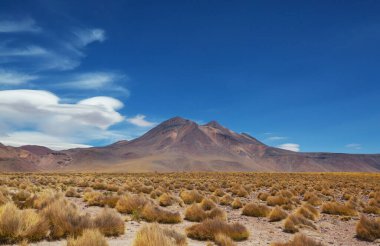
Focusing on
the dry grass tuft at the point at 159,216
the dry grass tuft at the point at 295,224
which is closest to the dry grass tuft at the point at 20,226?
the dry grass tuft at the point at 159,216

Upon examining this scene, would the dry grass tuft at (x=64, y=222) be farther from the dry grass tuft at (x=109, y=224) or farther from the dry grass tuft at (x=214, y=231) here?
the dry grass tuft at (x=214, y=231)

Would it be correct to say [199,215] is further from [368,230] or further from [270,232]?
[368,230]

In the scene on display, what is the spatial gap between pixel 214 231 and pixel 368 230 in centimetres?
554

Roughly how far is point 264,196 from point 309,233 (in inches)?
440

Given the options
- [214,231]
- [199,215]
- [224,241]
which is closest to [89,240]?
[224,241]

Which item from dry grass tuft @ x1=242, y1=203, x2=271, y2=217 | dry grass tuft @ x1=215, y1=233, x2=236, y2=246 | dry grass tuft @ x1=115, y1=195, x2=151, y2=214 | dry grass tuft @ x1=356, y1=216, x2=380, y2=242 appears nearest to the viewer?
dry grass tuft @ x1=215, y1=233, x2=236, y2=246

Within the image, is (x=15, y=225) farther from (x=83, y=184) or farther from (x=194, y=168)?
(x=194, y=168)

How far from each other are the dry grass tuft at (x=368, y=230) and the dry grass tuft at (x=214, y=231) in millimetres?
4203

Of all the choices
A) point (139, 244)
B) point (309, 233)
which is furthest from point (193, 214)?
point (139, 244)

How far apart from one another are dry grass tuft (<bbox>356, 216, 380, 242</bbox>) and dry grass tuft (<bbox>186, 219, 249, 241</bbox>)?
4.20 meters

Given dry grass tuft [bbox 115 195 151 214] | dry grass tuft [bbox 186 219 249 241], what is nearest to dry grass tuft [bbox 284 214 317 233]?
dry grass tuft [bbox 186 219 249 241]

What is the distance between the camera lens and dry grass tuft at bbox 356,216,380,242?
38.1 feet

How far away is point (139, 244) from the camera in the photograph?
716cm

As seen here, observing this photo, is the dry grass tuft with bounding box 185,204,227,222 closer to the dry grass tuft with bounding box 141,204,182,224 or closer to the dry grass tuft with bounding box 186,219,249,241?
the dry grass tuft with bounding box 141,204,182,224
